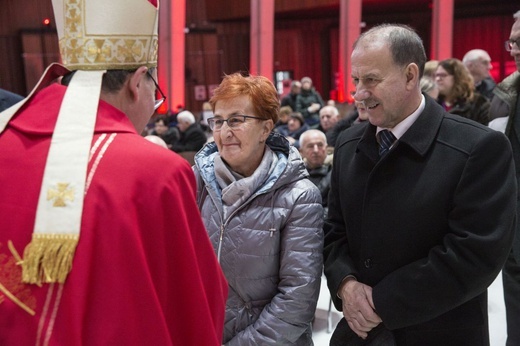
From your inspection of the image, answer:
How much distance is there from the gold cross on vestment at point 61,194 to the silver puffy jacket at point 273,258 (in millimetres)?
960

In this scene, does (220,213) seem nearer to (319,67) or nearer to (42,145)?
(42,145)

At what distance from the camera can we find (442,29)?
16031mm

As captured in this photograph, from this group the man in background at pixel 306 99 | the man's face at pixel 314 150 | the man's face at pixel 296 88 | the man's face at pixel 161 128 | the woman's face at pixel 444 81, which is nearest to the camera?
the woman's face at pixel 444 81

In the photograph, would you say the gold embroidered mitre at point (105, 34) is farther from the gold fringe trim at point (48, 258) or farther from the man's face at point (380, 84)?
the man's face at point (380, 84)

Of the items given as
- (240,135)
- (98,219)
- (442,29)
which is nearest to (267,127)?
(240,135)

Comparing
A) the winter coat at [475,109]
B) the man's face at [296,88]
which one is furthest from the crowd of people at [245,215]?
the man's face at [296,88]

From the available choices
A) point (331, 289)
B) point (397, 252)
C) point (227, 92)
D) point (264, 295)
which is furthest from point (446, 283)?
point (227, 92)

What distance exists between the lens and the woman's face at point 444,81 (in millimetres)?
4332

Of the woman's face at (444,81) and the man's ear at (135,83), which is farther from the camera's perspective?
the woman's face at (444,81)

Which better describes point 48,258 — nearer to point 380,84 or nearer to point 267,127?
point 380,84

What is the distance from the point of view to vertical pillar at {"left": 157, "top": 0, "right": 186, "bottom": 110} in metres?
14.7

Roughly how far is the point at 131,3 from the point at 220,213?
93cm

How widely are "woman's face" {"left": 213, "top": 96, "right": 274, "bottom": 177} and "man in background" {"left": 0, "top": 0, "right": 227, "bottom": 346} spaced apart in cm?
81

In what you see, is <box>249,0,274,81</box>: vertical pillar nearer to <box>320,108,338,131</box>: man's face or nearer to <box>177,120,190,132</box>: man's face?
<box>177,120,190,132</box>: man's face
